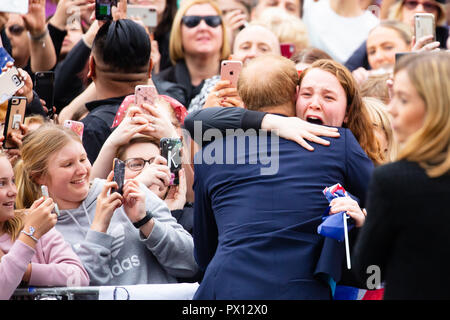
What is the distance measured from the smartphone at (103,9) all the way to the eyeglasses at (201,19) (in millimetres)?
1468

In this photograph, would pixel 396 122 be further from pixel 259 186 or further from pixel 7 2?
pixel 7 2

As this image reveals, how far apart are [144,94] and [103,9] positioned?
0.86m

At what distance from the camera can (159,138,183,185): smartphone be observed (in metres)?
4.05

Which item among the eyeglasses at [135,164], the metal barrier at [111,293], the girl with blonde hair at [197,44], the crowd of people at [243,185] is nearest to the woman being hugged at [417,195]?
the crowd of people at [243,185]

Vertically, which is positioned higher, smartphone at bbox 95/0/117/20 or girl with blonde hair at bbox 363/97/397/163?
smartphone at bbox 95/0/117/20

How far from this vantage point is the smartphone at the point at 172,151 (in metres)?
4.05

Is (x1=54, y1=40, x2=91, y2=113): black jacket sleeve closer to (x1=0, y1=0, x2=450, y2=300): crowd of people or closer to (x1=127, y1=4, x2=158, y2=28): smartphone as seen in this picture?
(x1=0, y1=0, x2=450, y2=300): crowd of people

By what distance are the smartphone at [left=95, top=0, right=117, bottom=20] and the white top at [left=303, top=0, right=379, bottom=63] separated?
262 centimetres

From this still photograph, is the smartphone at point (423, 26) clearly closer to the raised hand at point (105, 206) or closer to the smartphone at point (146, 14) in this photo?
the smartphone at point (146, 14)

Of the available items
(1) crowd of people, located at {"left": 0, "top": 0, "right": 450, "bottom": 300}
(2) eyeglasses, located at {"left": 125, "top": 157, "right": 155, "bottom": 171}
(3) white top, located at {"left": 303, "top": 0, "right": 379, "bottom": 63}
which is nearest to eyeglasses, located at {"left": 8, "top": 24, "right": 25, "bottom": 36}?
(1) crowd of people, located at {"left": 0, "top": 0, "right": 450, "bottom": 300}

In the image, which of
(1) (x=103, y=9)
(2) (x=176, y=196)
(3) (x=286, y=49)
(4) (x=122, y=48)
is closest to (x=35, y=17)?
(1) (x=103, y=9)

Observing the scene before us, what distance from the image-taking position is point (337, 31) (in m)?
7.17

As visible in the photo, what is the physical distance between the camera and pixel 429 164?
266 cm
